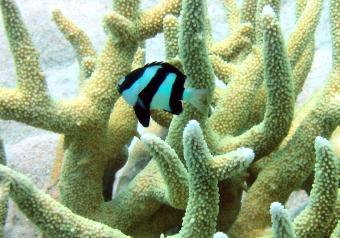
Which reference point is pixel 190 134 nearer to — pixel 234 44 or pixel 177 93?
pixel 177 93

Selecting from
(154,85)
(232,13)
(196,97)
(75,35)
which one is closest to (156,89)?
(154,85)

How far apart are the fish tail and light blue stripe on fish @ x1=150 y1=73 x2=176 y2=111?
0.06 m

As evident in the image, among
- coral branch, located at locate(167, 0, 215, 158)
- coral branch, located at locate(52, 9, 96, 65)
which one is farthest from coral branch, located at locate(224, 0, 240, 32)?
coral branch, located at locate(167, 0, 215, 158)

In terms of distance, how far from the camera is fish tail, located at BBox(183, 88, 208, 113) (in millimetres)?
1788

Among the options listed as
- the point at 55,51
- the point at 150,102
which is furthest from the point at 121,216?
the point at 55,51

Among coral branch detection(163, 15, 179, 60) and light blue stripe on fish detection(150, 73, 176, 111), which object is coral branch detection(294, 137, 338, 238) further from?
coral branch detection(163, 15, 179, 60)

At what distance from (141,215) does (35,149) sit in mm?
1606

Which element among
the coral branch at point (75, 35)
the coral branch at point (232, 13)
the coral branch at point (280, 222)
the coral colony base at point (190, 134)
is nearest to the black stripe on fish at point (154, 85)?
the coral colony base at point (190, 134)

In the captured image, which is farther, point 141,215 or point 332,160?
point 141,215

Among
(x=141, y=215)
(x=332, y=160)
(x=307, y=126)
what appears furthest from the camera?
(x=141, y=215)

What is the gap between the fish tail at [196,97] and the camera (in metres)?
1.79

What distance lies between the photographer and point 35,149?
363cm

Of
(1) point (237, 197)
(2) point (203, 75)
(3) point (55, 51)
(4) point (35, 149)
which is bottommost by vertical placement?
(3) point (55, 51)

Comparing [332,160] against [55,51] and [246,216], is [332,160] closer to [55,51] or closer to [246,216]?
[246,216]
